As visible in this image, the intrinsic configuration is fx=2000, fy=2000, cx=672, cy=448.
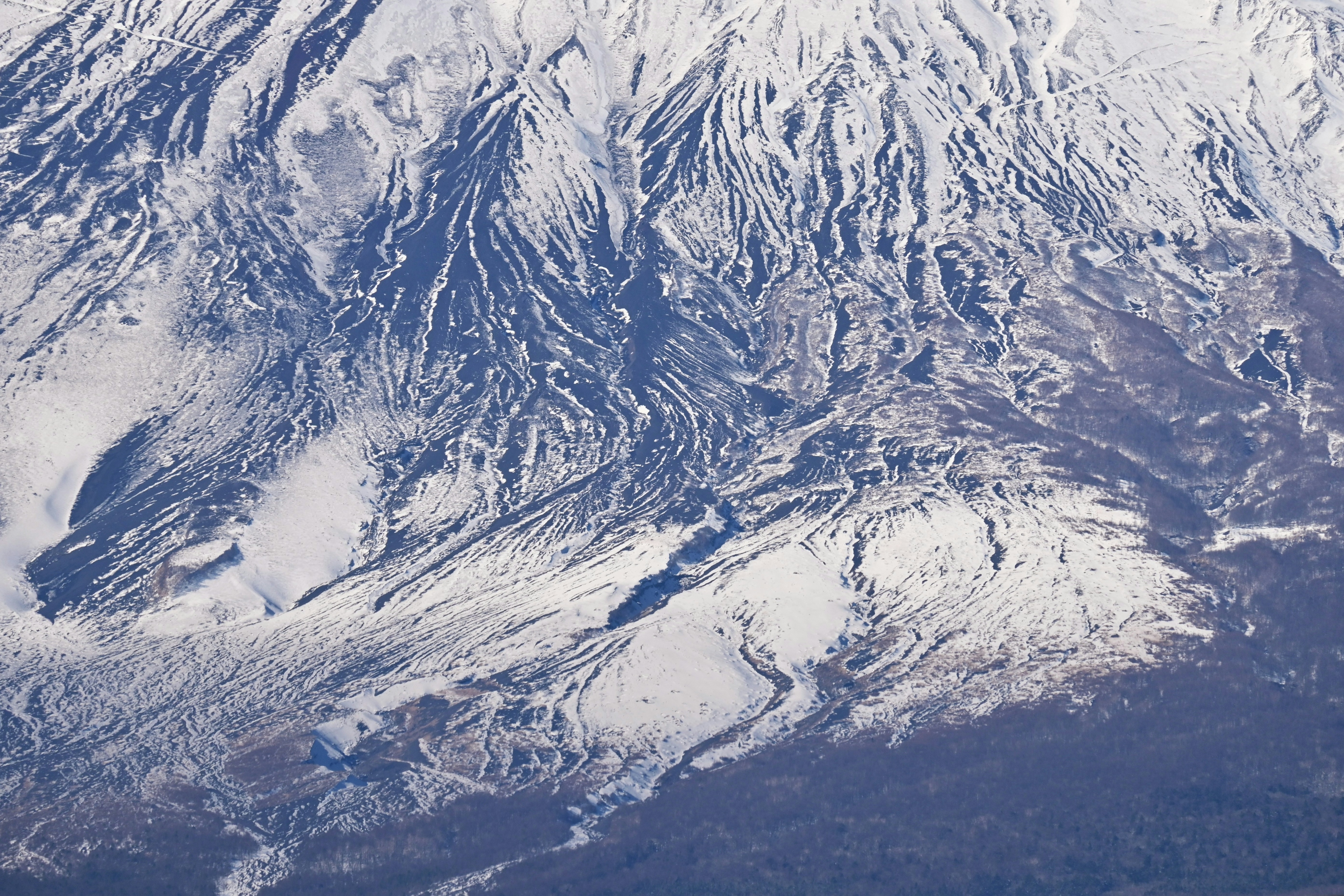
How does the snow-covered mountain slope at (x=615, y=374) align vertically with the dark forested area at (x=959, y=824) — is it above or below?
above

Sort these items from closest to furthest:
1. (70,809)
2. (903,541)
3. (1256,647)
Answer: (70,809) → (1256,647) → (903,541)

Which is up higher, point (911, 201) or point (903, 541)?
point (911, 201)

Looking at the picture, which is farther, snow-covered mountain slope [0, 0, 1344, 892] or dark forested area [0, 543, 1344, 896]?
snow-covered mountain slope [0, 0, 1344, 892]

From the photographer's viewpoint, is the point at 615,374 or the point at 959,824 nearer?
the point at 959,824

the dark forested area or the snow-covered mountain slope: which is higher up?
the snow-covered mountain slope

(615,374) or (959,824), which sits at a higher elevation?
(615,374)

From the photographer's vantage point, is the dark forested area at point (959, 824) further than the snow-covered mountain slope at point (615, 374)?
No

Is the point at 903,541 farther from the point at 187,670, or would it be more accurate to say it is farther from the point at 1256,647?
the point at 187,670

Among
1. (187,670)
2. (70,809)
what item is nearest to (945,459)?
(187,670)
